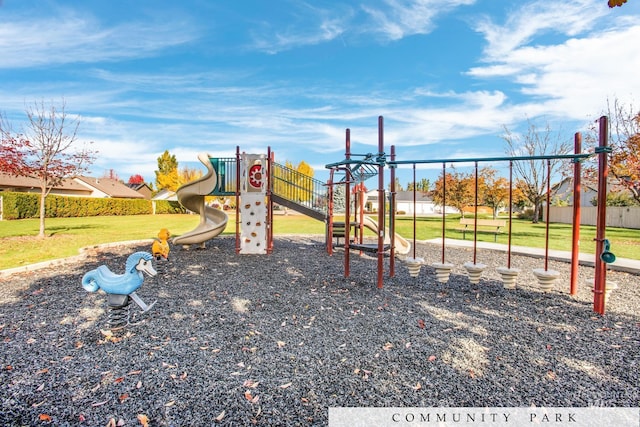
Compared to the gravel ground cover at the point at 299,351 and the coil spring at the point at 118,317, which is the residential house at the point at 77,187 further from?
the coil spring at the point at 118,317

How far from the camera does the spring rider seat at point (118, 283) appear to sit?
12.6ft

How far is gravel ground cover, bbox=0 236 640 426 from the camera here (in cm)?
264

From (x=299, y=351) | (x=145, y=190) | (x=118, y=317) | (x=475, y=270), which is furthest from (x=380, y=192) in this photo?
(x=145, y=190)

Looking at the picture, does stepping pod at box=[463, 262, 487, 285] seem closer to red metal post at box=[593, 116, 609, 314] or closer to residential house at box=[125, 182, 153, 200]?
red metal post at box=[593, 116, 609, 314]

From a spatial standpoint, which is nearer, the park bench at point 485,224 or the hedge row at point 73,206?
the park bench at point 485,224

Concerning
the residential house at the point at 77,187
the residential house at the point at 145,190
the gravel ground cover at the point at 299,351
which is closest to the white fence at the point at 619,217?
the gravel ground cover at the point at 299,351

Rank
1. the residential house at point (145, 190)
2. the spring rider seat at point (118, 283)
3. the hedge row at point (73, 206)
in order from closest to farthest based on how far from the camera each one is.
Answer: the spring rider seat at point (118, 283), the hedge row at point (73, 206), the residential house at point (145, 190)

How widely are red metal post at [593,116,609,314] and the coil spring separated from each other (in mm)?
6094

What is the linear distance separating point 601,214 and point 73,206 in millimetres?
32102

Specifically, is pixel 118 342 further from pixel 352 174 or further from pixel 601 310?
pixel 601 310

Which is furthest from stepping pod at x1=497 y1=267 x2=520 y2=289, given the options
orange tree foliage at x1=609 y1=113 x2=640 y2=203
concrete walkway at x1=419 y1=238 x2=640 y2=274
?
orange tree foliage at x1=609 y1=113 x2=640 y2=203

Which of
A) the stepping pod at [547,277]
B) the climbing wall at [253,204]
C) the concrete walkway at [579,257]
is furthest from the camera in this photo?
the climbing wall at [253,204]

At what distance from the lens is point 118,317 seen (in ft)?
13.3

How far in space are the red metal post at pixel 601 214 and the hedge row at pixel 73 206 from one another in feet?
93.4
